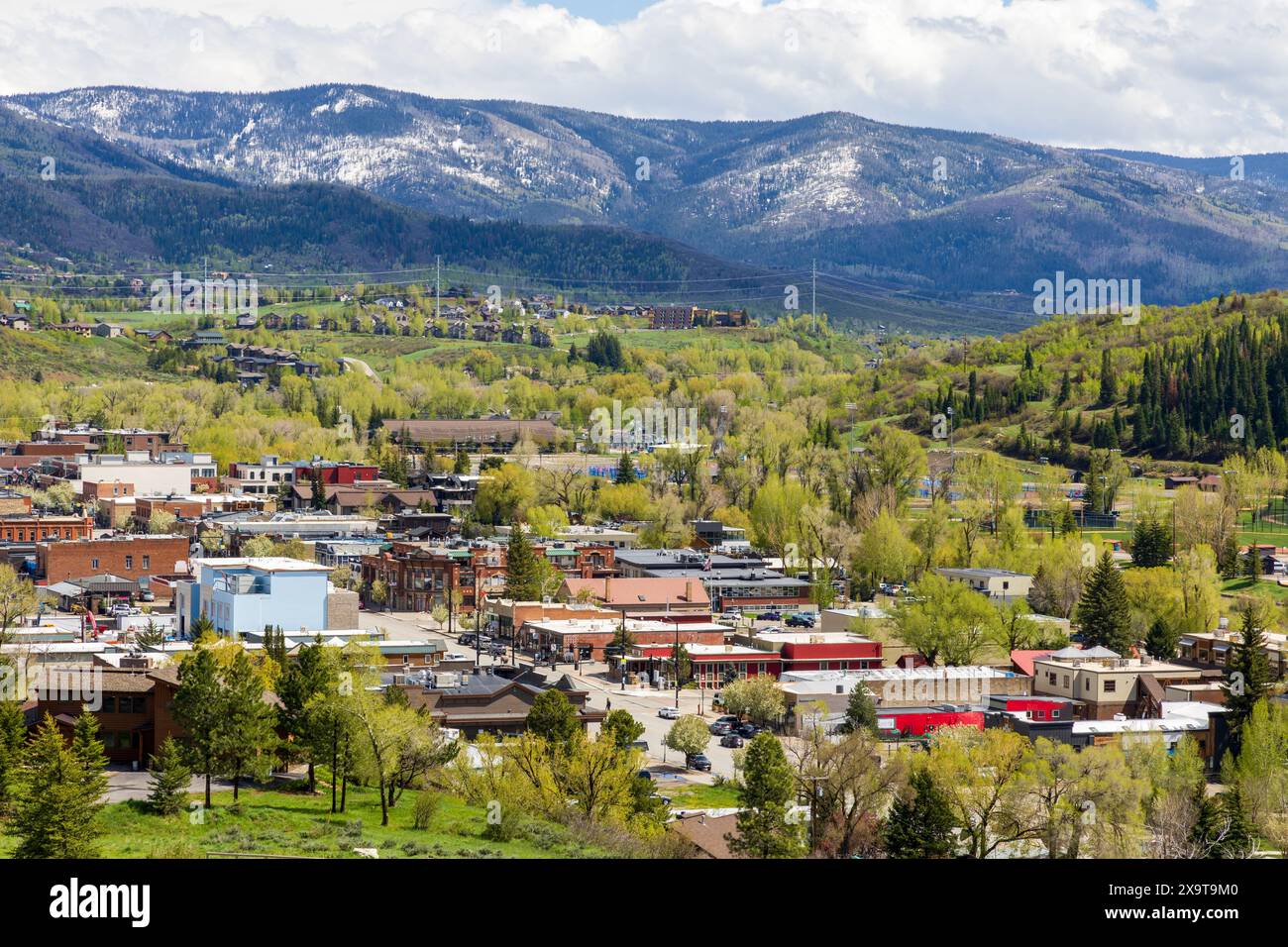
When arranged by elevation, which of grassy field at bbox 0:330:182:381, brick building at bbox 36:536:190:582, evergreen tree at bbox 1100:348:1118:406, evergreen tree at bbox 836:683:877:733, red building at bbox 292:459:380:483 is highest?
grassy field at bbox 0:330:182:381

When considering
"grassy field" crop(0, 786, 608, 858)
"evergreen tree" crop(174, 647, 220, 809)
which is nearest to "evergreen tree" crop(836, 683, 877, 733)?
"grassy field" crop(0, 786, 608, 858)

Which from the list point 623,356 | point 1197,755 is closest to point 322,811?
point 1197,755

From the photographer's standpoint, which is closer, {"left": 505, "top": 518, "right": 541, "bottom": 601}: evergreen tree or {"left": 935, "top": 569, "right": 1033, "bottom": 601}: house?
{"left": 505, "top": 518, "right": 541, "bottom": 601}: evergreen tree

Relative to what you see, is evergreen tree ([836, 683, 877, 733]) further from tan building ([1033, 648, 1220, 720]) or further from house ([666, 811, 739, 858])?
house ([666, 811, 739, 858])

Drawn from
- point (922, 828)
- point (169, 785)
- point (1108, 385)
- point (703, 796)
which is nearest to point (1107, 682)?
point (703, 796)

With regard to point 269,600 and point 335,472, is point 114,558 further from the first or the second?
point 335,472
